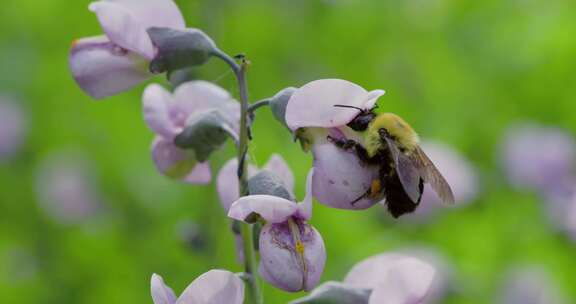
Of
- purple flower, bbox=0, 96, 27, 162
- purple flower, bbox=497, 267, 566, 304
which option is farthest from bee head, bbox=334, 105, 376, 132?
purple flower, bbox=0, 96, 27, 162

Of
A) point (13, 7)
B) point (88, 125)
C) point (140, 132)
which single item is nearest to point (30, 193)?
point (88, 125)

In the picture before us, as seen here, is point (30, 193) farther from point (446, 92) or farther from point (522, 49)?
point (522, 49)

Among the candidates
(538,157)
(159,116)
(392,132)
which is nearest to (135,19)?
(159,116)

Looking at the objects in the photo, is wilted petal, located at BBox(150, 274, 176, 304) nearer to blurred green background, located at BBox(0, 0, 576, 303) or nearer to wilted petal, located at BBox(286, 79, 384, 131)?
wilted petal, located at BBox(286, 79, 384, 131)

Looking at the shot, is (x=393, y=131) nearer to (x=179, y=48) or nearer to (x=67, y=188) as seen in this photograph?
(x=179, y=48)

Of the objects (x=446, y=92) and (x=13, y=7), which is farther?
(x=13, y=7)

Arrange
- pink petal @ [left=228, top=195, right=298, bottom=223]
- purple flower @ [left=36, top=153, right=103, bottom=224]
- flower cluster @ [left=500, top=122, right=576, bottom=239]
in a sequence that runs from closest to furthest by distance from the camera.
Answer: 1. pink petal @ [left=228, top=195, right=298, bottom=223]
2. flower cluster @ [left=500, top=122, right=576, bottom=239]
3. purple flower @ [left=36, top=153, right=103, bottom=224]
